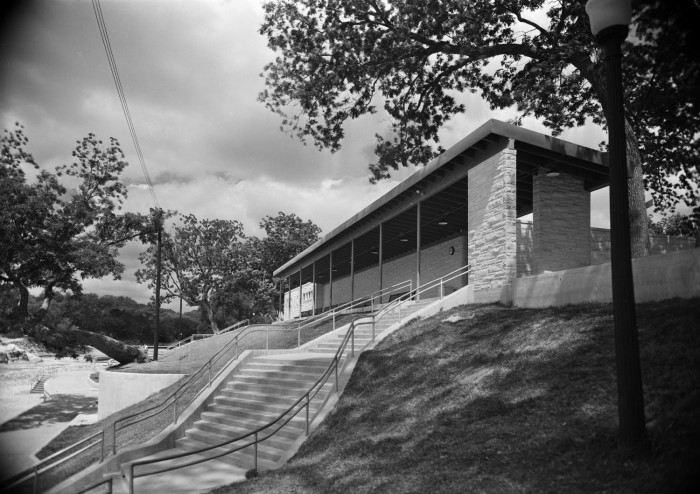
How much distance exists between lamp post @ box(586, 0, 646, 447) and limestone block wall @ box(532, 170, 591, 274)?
935 centimetres

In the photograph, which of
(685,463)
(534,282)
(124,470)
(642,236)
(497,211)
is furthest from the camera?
(497,211)

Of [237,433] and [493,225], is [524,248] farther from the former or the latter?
[237,433]

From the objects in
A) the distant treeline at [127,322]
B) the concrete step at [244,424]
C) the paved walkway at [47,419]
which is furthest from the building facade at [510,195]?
the distant treeline at [127,322]

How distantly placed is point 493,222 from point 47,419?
1946 centimetres

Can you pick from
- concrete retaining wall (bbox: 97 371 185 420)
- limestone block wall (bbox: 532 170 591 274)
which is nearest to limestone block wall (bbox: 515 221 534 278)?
limestone block wall (bbox: 532 170 591 274)

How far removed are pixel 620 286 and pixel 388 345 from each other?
7.60m

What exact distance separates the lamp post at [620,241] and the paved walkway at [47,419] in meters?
5.95

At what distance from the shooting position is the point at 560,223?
14.4 metres

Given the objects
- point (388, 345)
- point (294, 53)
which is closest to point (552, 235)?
point (388, 345)

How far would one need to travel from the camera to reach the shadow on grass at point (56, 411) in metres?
19.4

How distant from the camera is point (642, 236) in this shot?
10.8m

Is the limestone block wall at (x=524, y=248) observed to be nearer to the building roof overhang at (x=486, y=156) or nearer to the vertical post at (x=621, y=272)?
the building roof overhang at (x=486, y=156)

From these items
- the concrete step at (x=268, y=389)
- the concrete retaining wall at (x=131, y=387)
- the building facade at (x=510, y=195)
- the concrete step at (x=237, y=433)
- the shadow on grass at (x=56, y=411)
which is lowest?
the shadow on grass at (x=56, y=411)

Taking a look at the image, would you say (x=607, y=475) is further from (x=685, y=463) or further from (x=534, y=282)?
(x=534, y=282)
